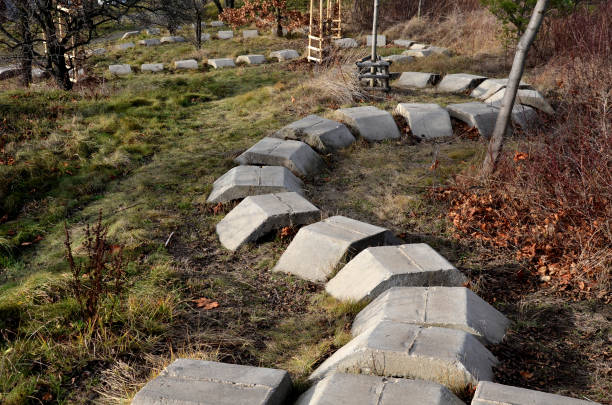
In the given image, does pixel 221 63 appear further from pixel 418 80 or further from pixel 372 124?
pixel 372 124

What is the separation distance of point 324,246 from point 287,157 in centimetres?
203

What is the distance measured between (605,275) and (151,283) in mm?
3187

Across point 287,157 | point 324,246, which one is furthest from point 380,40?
point 324,246

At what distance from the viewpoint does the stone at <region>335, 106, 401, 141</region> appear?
275 inches

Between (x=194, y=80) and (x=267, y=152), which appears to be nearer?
(x=267, y=152)

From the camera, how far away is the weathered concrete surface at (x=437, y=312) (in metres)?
2.96

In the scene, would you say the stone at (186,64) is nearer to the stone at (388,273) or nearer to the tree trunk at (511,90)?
the tree trunk at (511,90)

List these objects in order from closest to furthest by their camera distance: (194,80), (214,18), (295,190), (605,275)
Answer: (605,275) → (295,190) → (194,80) → (214,18)

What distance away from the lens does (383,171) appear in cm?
605

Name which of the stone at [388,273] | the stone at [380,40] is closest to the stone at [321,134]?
the stone at [388,273]

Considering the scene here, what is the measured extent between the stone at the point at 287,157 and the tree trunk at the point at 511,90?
1.91 m

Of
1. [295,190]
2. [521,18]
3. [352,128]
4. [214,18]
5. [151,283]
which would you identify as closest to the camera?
[151,283]

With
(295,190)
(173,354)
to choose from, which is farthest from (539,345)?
(295,190)

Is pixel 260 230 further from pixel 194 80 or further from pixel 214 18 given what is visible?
pixel 214 18
